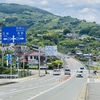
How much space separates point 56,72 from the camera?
85.3 meters

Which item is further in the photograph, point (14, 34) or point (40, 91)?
point (14, 34)

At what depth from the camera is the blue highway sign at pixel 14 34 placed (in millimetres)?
54094

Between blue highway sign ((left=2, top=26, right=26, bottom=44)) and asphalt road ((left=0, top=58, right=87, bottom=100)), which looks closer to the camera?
asphalt road ((left=0, top=58, right=87, bottom=100))

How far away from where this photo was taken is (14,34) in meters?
54.2

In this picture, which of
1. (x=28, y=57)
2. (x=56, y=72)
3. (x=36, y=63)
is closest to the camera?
(x=56, y=72)

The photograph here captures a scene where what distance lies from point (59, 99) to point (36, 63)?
94876mm

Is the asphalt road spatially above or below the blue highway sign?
below

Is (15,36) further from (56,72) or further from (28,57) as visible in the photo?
(28,57)

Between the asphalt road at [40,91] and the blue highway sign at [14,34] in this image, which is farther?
the blue highway sign at [14,34]

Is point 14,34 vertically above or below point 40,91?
above

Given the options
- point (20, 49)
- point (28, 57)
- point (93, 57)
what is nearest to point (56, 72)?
point (28, 57)

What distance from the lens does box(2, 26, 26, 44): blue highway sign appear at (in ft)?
177

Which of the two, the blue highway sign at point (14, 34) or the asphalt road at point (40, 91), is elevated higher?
the blue highway sign at point (14, 34)

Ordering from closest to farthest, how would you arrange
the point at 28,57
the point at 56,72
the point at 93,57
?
the point at 56,72 → the point at 28,57 → the point at 93,57
